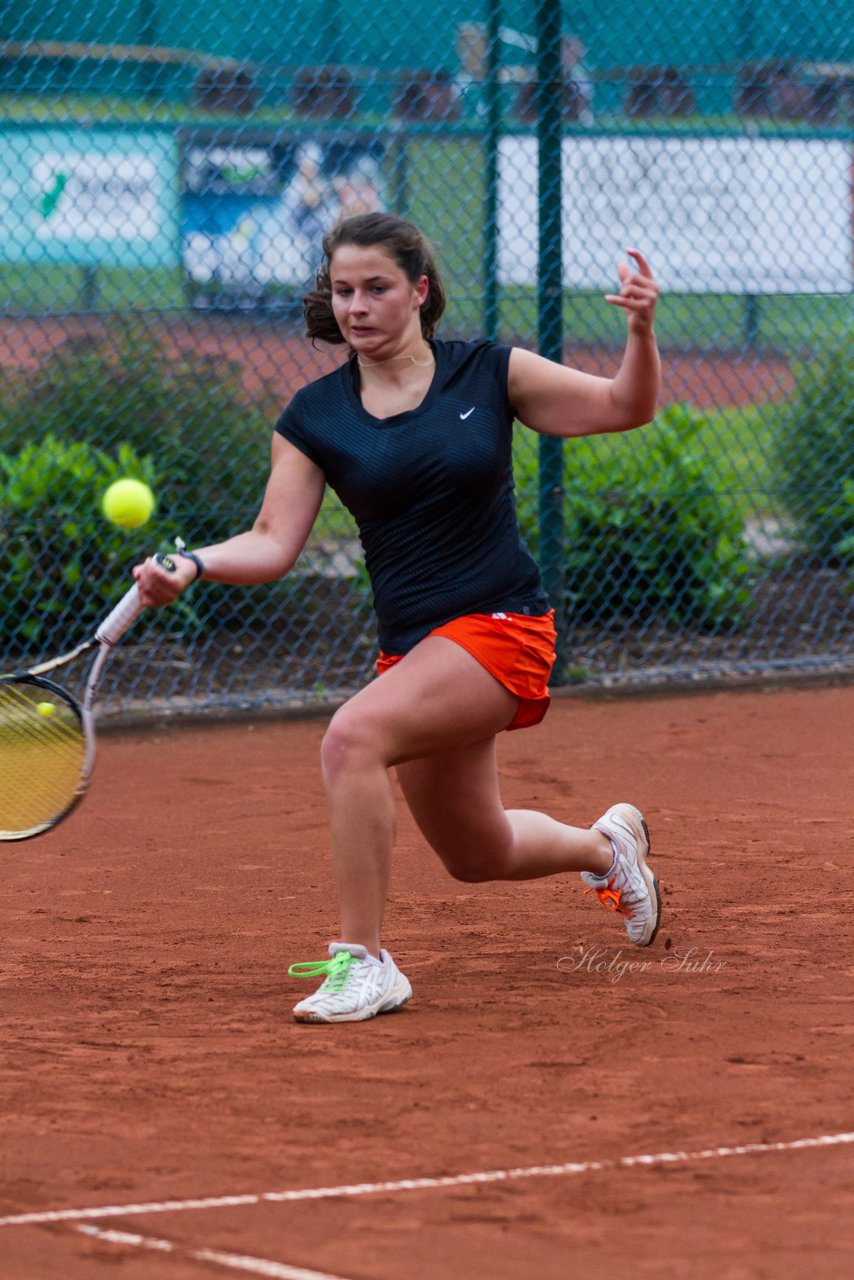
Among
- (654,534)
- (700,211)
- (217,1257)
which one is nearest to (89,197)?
(700,211)

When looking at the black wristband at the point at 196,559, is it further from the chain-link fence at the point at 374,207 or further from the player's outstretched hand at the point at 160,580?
the chain-link fence at the point at 374,207

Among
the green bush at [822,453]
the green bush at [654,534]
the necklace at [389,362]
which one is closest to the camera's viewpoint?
the necklace at [389,362]

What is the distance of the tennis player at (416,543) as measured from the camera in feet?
11.6

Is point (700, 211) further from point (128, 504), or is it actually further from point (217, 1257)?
point (217, 1257)

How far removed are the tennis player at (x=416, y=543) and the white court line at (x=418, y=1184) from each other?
0.87 m

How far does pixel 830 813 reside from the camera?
17.9ft

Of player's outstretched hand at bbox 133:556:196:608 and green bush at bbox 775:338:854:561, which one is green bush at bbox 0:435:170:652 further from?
player's outstretched hand at bbox 133:556:196:608

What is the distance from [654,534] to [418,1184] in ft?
17.3

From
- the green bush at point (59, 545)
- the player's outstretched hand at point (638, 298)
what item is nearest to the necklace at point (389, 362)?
the player's outstretched hand at point (638, 298)

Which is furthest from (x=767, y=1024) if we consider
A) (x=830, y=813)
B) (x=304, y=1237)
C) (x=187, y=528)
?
(x=187, y=528)

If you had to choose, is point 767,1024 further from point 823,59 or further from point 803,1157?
point 823,59

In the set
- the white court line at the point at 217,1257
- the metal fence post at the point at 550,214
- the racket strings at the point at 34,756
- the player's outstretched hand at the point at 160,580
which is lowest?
the white court line at the point at 217,1257

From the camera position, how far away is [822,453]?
8250mm

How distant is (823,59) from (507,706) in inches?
225
